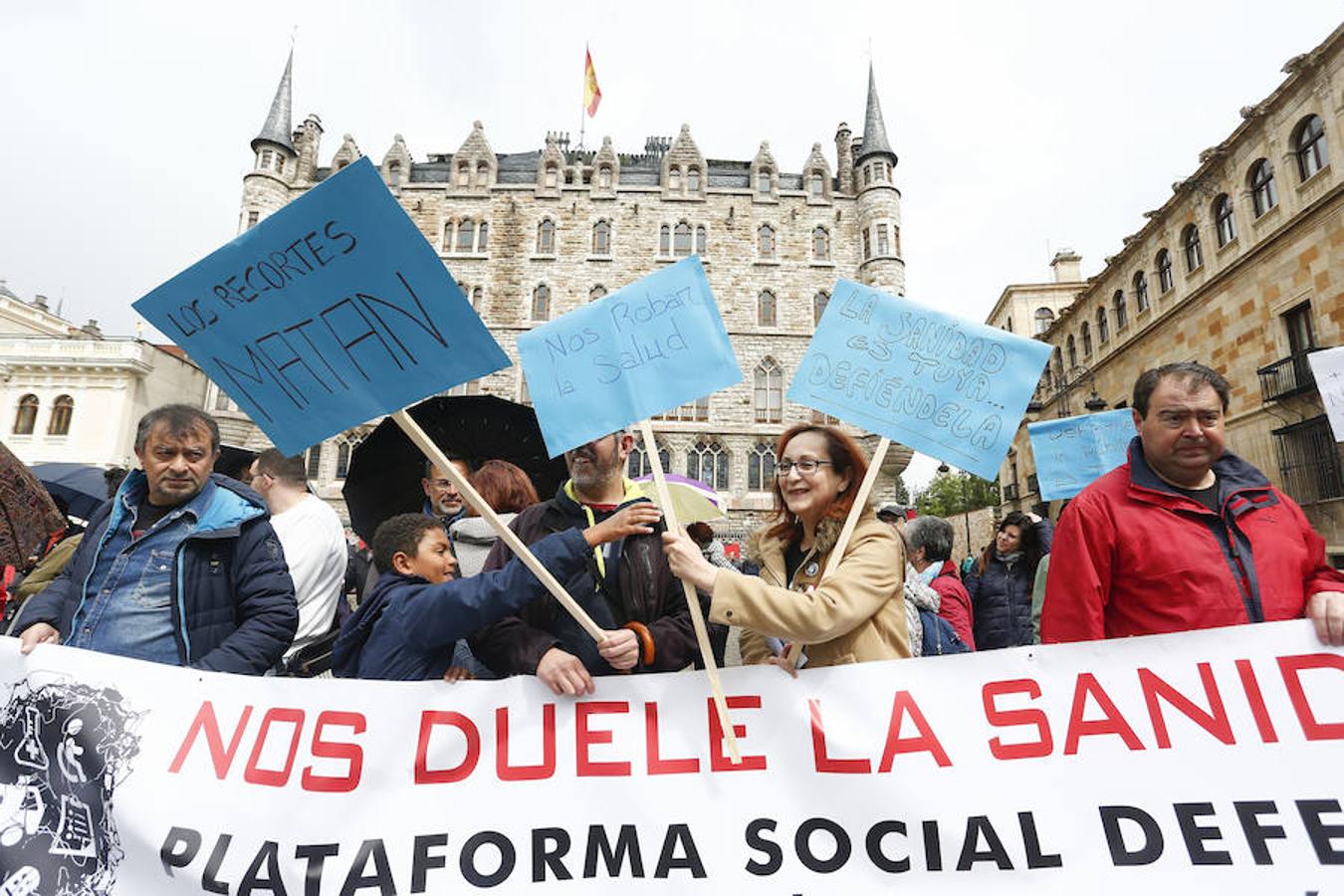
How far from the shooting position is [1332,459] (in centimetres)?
1125

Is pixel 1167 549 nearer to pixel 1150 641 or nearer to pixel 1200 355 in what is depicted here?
pixel 1150 641

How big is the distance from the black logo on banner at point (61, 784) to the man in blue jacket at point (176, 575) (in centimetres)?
22

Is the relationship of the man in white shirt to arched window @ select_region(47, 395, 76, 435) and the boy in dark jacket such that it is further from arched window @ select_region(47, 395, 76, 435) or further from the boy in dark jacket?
arched window @ select_region(47, 395, 76, 435)

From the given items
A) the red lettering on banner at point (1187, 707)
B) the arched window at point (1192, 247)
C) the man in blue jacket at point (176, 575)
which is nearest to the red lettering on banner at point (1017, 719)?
the red lettering on banner at point (1187, 707)

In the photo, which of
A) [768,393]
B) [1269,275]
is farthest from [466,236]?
[1269,275]

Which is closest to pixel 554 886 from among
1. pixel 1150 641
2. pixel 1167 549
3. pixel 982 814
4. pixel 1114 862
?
pixel 982 814

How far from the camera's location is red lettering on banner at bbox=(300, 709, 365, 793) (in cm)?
176

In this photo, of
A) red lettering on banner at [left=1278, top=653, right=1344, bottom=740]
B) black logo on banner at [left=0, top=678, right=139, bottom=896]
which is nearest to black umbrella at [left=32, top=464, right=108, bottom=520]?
black logo on banner at [left=0, top=678, right=139, bottom=896]

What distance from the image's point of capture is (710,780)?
69.5 inches

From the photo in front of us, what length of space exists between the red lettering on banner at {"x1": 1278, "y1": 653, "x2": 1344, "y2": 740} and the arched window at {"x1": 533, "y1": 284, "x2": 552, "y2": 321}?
26439mm

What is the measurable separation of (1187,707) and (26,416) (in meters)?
35.3

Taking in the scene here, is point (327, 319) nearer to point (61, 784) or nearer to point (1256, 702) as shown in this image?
point (61, 784)

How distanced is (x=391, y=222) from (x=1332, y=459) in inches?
603

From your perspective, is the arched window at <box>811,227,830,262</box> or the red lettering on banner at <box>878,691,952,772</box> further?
the arched window at <box>811,227,830,262</box>
